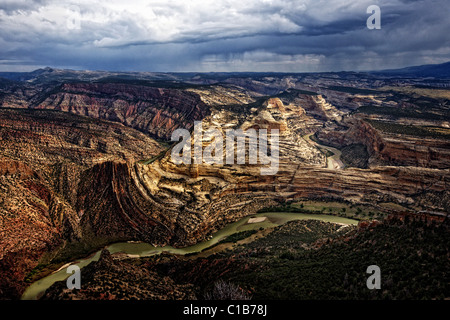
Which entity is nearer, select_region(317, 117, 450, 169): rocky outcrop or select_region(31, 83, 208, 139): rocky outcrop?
select_region(317, 117, 450, 169): rocky outcrop

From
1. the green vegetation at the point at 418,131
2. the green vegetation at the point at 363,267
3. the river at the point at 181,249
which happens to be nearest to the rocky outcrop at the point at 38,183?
the river at the point at 181,249

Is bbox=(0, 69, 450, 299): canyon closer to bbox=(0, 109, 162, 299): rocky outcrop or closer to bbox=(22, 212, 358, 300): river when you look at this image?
bbox=(0, 109, 162, 299): rocky outcrop

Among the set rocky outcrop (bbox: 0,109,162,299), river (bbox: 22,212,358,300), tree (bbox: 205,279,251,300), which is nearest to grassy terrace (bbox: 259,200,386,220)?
river (bbox: 22,212,358,300)

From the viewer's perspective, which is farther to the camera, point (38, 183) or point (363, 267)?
point (38, 183)

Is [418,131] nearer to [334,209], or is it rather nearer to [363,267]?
[334,209]

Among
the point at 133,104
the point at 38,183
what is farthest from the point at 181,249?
the point at 133,104

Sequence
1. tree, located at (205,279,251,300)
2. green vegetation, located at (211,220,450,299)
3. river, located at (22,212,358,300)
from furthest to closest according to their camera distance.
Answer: river, located at (22,212,358,300)
tree, located at (205,279,251,300)
green vegetation, located at (211,220,450,299)

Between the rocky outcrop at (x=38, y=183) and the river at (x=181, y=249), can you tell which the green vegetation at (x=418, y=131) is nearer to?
the river at (x=181, y=249)

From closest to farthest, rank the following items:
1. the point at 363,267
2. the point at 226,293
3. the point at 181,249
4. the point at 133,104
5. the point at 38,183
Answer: the point at 226,293
the point at 363,267
the point at 181,249
the point at 38,183
the point at 133,104

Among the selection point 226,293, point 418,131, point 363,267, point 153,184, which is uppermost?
point 418,131
